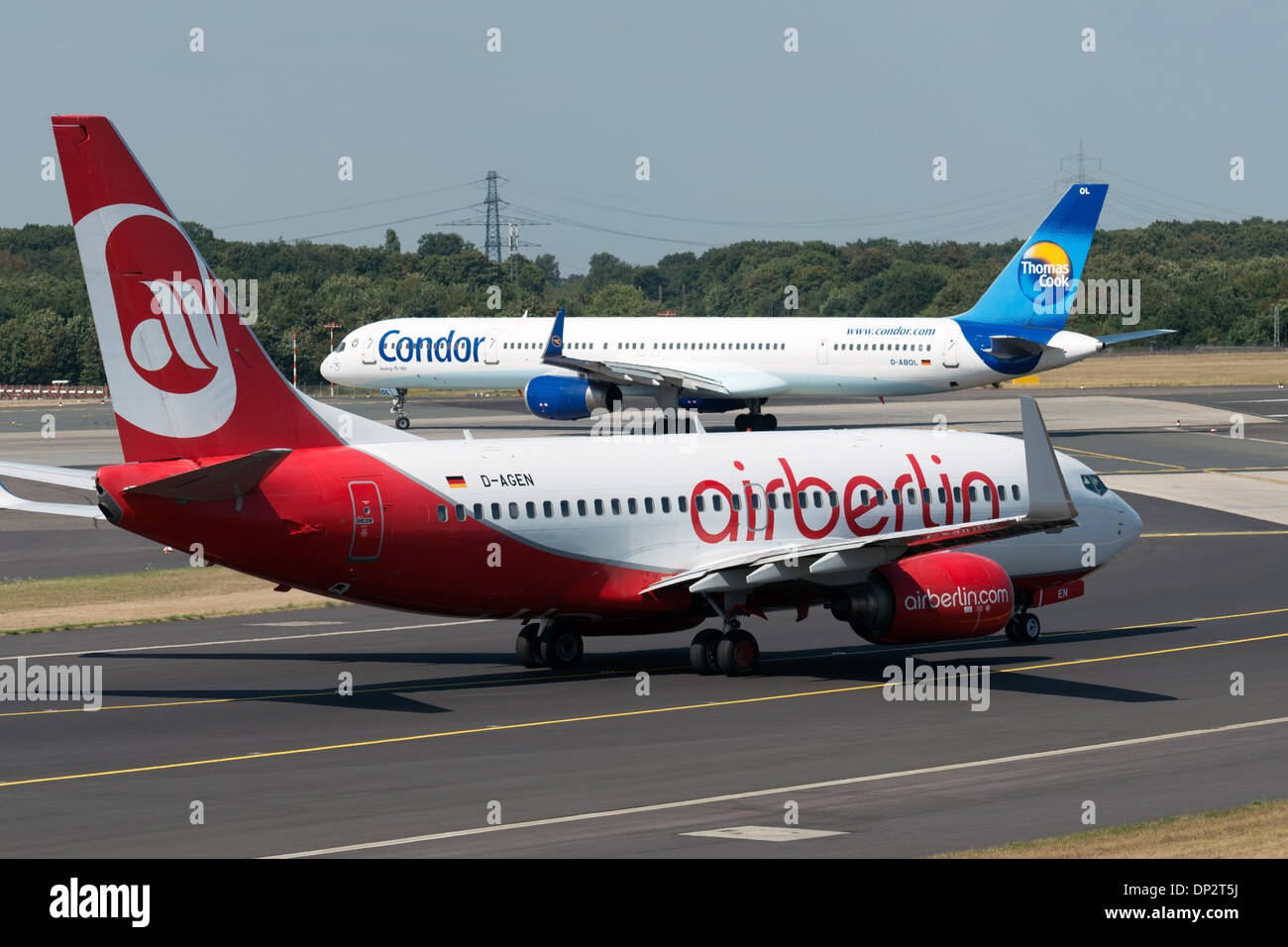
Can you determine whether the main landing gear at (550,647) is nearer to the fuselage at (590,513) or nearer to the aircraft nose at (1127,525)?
the fuselage at (590,513)

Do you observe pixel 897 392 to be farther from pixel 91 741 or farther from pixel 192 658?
pixel 91 741

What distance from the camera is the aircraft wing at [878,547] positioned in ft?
91.8

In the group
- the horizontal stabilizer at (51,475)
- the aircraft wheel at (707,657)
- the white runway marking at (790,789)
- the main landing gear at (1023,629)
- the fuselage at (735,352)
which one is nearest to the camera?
the white runway marking at (790,789)

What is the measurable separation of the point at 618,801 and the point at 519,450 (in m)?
11.0

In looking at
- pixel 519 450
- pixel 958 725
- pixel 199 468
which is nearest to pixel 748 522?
pixel 519 450

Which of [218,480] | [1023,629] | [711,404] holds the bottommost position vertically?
[1023,629]

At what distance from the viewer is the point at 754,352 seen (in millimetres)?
87000

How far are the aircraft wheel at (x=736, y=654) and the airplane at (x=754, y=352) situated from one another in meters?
46.8

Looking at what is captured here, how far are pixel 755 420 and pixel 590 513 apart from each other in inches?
2197

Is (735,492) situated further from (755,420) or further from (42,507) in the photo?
(755,420)

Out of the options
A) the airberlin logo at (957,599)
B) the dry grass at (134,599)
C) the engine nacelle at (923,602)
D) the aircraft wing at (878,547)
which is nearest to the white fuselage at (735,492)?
the aircraft wing at (878,547)

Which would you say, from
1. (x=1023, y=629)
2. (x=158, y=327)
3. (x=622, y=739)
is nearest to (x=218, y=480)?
(x=158, y=327)

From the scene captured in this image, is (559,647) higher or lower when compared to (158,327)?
lower

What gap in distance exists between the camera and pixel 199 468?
27.8 meters
